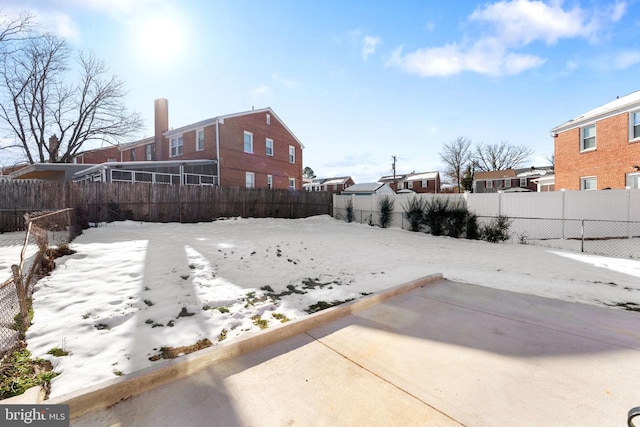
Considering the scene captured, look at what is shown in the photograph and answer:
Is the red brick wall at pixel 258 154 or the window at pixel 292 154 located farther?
the window at pixel 292 154

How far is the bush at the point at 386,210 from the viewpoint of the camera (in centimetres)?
1454

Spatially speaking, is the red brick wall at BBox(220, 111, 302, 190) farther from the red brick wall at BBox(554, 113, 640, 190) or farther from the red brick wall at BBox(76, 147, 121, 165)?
the red brick wall at BBox(554, 113, 640, 190)

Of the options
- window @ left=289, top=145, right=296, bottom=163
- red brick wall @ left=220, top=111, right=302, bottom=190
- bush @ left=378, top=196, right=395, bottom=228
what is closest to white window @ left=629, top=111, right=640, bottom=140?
bush @ left=378, top=196, right=395, bottom=228

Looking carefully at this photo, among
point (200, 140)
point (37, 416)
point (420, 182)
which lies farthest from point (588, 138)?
point (420, 182)

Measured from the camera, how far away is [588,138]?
15.0 meters

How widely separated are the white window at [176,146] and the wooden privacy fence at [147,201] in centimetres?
946

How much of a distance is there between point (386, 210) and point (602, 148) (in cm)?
1108

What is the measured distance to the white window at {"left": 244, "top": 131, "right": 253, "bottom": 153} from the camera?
70.7 ft

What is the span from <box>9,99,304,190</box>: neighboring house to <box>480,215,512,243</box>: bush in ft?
53.4

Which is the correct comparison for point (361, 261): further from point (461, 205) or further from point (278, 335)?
point (461, 205)

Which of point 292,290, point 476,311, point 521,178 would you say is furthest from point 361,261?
point 521,178

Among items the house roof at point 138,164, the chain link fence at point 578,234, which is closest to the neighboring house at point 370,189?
the house roof at point 138,164

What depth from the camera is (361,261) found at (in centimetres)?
707

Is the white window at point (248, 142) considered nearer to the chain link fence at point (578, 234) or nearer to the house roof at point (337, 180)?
the chain link fence at point (578, 234)
